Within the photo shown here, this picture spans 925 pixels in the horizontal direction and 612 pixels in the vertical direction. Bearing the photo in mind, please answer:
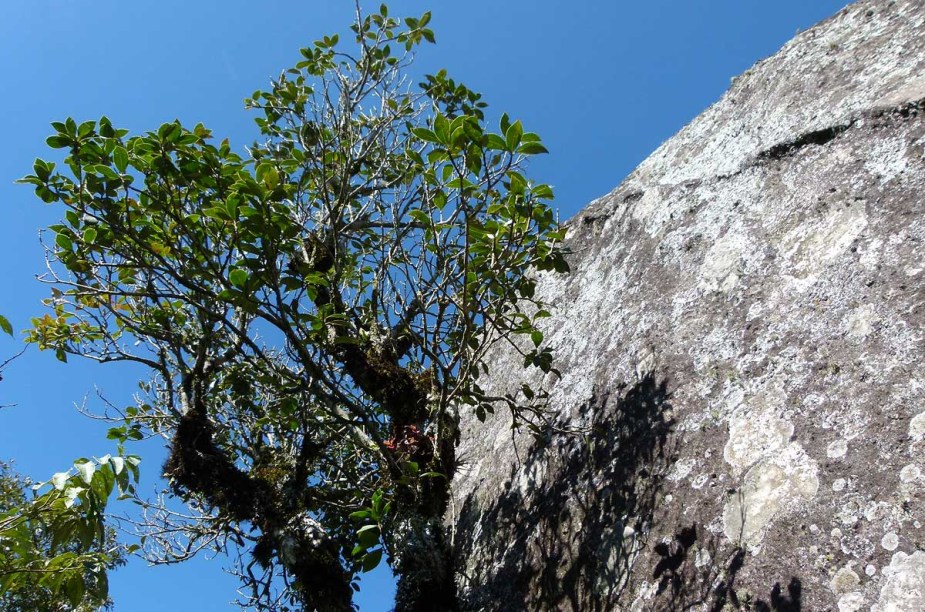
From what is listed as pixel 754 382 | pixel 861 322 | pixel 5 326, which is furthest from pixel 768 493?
pixel 5 326

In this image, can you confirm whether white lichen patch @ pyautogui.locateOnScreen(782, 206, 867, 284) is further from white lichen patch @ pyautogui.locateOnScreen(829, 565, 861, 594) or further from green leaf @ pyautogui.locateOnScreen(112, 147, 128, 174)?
green leaf @ pyautogui.locateOnScreen(112, 147, 128, 174)

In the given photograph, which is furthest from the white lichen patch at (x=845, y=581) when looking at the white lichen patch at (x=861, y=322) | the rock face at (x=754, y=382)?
the white lichen patch at (x=861, y=322)

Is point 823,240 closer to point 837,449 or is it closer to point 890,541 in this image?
point 837,449

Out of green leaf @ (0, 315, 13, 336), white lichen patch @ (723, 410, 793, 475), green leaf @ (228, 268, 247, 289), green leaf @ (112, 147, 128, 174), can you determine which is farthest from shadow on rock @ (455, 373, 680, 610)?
green leaf @ (112, 147, 128, 174)

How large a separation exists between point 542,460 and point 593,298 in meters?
1.34

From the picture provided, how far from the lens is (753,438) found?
9.69ft

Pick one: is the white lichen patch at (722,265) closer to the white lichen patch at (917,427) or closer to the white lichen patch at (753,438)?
the white lichen patch at (753,438)

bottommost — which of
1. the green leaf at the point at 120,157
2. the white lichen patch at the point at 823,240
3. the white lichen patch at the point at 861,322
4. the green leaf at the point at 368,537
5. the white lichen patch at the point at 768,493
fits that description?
the white lichen patch at the point at 768,493

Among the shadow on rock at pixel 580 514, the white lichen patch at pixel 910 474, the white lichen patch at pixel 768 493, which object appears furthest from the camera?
the shadow on rock at pixel 580 514

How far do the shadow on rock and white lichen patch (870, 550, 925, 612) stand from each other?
0.86m

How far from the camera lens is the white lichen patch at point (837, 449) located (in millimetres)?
2580

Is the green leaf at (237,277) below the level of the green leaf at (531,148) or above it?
above

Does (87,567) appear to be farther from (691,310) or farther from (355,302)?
(691,310)

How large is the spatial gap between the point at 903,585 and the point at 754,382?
3.71ft
